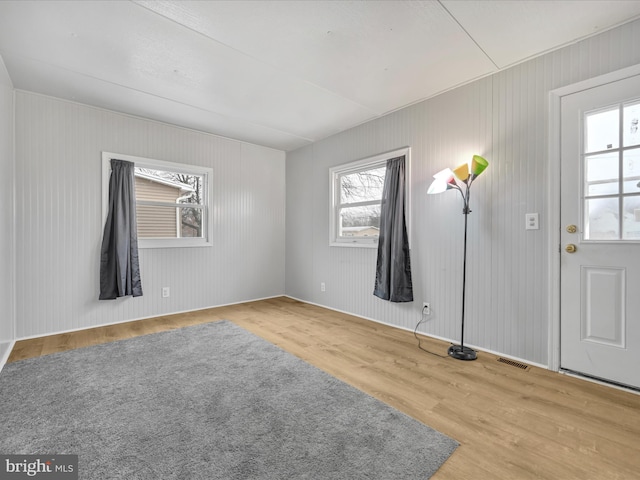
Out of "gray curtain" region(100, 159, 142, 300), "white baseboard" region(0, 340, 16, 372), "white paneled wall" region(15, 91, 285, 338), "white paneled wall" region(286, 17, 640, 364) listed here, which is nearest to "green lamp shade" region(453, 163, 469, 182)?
"white paneled wall" region(286, 17, 640, 364)

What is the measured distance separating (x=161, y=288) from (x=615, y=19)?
4990mm

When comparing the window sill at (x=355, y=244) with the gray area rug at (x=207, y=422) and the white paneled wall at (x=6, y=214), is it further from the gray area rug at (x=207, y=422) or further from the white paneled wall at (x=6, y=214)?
the white paneled wall at (x=6, y=214)

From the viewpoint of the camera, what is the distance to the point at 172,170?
13.4 feet

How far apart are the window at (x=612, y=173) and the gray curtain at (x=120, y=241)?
4477mm

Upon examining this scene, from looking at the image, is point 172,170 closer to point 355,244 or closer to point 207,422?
point 355,244

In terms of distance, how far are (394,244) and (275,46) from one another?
223cm

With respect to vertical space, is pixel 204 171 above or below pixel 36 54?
below

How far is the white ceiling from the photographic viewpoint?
1974 millimetres

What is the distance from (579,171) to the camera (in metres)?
2.27

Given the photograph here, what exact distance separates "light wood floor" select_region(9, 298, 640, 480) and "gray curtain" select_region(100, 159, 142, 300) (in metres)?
0.48

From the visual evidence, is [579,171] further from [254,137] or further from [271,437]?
[254,137]

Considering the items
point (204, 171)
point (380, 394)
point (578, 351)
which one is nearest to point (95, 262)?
point (204, 171)

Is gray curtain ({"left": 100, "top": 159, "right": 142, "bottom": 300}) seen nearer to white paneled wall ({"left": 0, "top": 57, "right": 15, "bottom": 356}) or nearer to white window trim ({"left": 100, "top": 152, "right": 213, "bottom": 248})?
white window trim ({"left": 100, "top": 152, "right": 213, "bottom": 248})

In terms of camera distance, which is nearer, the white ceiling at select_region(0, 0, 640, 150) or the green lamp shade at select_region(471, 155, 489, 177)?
the white ceiling at select_region(0, 0, 640, 150)
